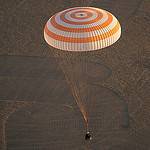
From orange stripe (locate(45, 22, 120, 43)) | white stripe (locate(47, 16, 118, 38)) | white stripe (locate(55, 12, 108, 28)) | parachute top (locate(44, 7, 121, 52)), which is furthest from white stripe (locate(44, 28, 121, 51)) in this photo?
white stripe (locate(55, 12, 108, 28))

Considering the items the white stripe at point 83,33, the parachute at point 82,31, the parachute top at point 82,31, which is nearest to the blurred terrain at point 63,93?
the parachute at point 82,31

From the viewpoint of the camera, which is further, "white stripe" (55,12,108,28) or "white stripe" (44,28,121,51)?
"white stripe" (55,12,108,28)

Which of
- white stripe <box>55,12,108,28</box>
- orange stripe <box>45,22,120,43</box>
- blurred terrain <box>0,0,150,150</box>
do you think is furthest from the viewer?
blurred terrain <box>0,0,150,150</box>

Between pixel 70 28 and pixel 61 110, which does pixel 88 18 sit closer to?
pixel 70 28

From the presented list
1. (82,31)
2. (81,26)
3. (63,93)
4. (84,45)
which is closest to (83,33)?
(82,31)

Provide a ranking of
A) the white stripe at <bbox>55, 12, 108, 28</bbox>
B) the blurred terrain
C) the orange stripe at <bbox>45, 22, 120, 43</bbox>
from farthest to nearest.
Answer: the blurred terrain < the white stripe at <bbox>55, 12, 108, 28</bbox> < the orange stripe at <bbox>45, 22, 120, 43</bbox>

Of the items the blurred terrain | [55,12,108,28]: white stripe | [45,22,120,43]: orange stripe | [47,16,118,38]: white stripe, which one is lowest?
the blurred terrain

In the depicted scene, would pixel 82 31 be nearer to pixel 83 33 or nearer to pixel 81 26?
pixel 83 33

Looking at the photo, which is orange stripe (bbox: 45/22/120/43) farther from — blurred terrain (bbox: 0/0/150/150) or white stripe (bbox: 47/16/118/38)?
blurred terrain (bbox: 0/0/150/150)

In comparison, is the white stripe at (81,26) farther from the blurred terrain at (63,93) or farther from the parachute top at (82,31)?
the blurred terrain at (63,93)
